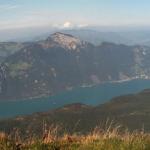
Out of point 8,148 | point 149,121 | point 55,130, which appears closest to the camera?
point 8,148

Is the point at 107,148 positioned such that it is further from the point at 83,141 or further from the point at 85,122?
the point at 85,122

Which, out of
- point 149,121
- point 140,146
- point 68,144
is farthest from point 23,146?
point 149,121

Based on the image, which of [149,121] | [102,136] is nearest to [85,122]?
[149,121]

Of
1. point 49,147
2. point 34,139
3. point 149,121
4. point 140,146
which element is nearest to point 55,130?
point 34,139

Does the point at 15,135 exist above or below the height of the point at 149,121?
above

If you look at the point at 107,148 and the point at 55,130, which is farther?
the point at 55,130

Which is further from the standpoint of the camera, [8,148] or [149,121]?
[149,121]

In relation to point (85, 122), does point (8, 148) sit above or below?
above

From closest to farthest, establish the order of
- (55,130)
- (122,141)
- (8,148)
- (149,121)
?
(8,148) → (122,141) → (55,130) → (149,121)

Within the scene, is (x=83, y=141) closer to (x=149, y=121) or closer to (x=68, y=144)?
(x=68, y=144)
